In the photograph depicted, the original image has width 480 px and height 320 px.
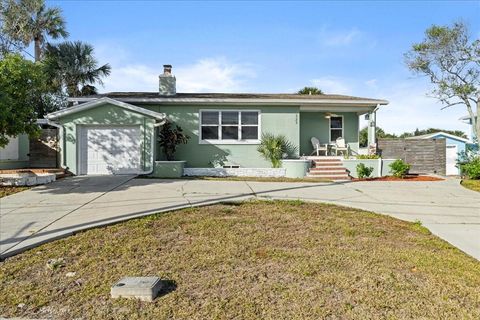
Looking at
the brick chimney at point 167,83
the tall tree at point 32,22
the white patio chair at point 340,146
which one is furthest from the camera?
the tall tree at point 32,22

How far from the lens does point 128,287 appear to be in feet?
10.6

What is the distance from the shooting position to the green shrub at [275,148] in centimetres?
1442

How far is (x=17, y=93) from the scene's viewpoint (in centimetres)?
919

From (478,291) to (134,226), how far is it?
4.79 m

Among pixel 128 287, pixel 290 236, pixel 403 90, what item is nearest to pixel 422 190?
pixel 290 236

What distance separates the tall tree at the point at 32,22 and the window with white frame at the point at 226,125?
17194 mm

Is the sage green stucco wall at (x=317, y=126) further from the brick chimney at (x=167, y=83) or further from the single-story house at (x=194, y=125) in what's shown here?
the brick chimney at (x=167, y=83)

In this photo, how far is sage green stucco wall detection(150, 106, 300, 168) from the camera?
48.0 feet

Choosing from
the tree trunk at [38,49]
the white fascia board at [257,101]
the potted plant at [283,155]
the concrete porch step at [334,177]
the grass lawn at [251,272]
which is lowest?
the grass lawn at [251,272]

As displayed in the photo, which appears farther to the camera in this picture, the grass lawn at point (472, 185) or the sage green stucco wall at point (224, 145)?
the sage green stucco wall at point (224, 145)

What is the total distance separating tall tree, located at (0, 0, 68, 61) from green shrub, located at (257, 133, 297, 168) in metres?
19.5

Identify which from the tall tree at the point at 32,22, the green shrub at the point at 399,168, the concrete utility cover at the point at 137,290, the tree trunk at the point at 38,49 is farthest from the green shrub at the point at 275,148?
the tree trunk at the point at 38,49

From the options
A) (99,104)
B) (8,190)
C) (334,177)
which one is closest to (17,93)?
(8,190)

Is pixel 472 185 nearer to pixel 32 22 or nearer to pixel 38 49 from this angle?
pixel 38 49
